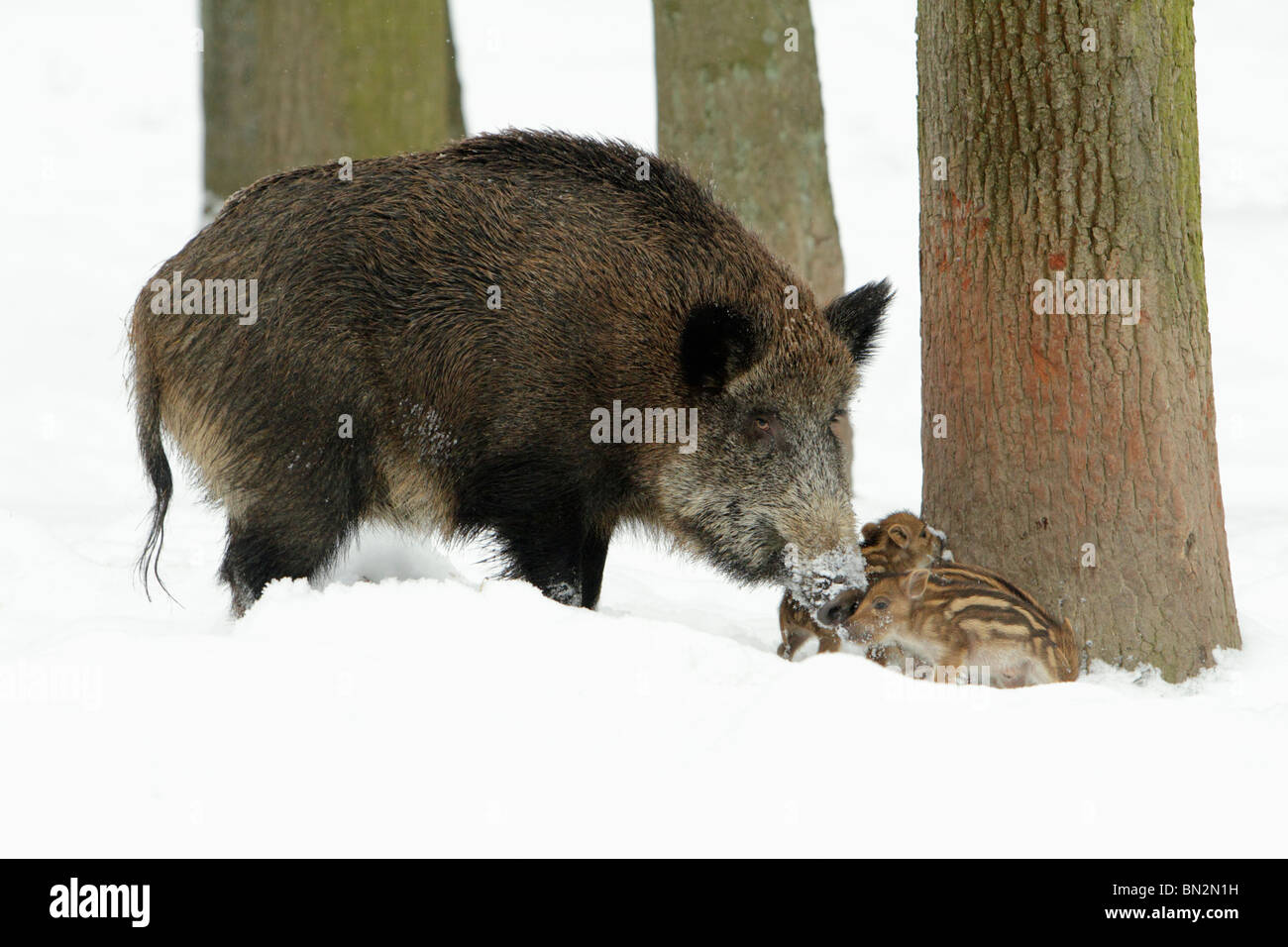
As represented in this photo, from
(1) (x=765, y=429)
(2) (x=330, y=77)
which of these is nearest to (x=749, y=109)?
(2) (x=330, y=77)

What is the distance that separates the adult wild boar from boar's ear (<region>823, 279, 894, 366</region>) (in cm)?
22

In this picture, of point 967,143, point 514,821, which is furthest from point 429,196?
point 514,821

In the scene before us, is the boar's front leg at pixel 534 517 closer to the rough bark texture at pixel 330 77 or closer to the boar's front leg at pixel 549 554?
the boar's front leg at pixel 549 554

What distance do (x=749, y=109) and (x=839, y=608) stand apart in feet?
13.7

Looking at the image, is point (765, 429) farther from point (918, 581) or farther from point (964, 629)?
point (964, 629)

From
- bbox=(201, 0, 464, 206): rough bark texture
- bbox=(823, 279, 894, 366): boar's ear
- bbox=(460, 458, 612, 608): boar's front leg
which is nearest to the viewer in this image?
bbox=(460, 458, 612, 608): boar's front leg

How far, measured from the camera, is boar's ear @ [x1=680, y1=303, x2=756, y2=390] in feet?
15.9

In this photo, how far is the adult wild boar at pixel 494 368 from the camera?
4.91 metres

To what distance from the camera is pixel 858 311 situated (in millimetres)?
5453

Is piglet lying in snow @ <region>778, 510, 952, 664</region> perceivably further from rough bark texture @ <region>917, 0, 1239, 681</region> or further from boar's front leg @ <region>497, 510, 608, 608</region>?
boar's front leg @ <region>497, 510, 608, 608</region>

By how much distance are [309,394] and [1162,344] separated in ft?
9.48

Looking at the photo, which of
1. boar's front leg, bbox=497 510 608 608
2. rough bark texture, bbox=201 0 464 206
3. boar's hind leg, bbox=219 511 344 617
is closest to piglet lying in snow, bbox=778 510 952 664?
boar's front leg, bbox=497 510 608 608

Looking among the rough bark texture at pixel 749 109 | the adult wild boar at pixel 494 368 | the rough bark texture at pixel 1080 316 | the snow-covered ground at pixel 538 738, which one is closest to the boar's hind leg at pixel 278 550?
the adult wild boar at pixel 494 368

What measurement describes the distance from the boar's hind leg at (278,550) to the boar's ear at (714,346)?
141 centimetres
